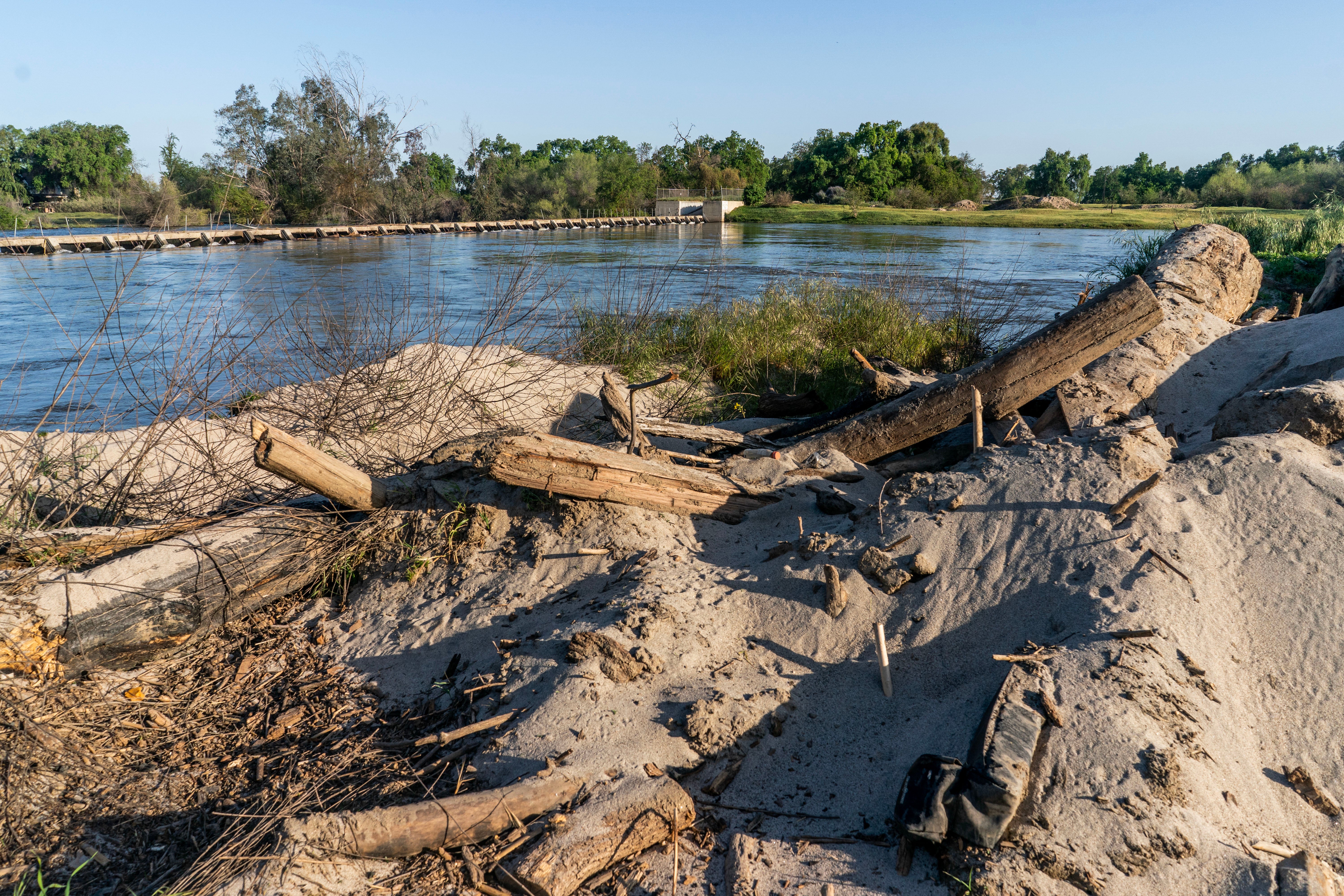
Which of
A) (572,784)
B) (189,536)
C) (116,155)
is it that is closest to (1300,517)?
(572,784)

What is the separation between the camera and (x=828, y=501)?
415 cm

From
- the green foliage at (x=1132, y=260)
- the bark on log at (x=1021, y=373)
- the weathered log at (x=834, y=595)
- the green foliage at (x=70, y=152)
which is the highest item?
the green foliage at (x=70, y=152)

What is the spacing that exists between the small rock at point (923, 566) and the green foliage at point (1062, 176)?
8558 cm

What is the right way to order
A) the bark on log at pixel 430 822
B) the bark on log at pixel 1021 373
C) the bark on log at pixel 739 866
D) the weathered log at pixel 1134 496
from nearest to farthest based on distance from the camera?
the bark on log at pixel 739 866, the bark on log at pixel 430 822, the weathered log at pixel 1134 496, the bark on log at pixel 1021 373

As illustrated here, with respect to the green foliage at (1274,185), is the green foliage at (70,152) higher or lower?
higher

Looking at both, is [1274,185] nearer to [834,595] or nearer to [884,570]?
[884,570]

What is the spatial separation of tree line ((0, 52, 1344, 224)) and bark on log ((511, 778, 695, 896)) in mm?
4206

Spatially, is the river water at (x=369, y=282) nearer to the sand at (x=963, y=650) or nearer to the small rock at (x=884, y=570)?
the sand at (x=963, y=650)

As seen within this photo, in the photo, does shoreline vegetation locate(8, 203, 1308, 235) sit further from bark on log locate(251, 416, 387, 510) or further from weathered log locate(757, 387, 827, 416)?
bark on log locate(251, 416, 387, 510)

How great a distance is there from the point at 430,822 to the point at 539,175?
2450 inches

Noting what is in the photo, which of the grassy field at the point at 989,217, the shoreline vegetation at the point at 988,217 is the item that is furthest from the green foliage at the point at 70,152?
the grassy field at the point at 989,217

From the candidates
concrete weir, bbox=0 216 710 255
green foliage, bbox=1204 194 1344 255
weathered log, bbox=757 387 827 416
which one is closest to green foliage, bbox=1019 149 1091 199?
concrete weir, bbox=0 216 710 255

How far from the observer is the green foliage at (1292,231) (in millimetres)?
13070

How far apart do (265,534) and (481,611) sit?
1314mm
